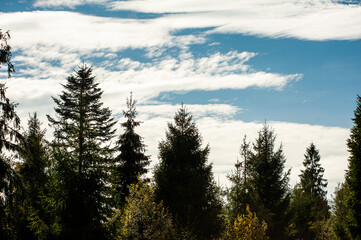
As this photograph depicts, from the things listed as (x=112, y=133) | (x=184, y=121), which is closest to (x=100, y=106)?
(x=112, y=133)

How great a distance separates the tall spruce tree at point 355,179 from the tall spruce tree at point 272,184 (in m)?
Result: 13.6

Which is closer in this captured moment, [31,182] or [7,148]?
[7,148]

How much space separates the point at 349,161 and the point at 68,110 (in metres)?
28.9

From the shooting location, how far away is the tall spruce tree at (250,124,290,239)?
39562 mm

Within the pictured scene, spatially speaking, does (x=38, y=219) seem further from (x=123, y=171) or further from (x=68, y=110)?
(x=68, y=110)

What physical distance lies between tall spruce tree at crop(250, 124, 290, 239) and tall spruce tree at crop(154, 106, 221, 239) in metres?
9.68

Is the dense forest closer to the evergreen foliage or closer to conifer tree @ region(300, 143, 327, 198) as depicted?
the evergreen foliage

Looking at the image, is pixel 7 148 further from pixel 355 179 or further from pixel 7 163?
pixel 355 179

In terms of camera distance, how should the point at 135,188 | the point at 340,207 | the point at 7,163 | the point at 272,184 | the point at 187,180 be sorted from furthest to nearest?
1. the point at 272,184
2. the point at 340,207
3. the point at 187,180
4. the point at 135,188
5. the point at 7,163

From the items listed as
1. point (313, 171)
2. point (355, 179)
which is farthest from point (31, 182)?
point (313, 171)

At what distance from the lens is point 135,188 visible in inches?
880

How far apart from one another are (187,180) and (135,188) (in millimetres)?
8603

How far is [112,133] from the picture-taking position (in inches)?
1496

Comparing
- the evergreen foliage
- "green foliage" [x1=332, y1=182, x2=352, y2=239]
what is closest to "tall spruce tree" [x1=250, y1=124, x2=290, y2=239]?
"green foliage" [x1=332, y1=182, x2=352, y2=239]
